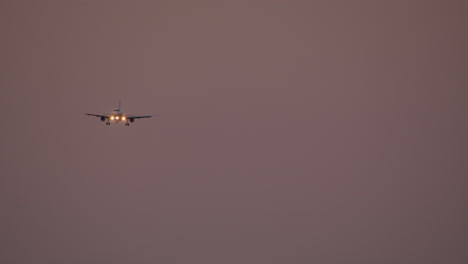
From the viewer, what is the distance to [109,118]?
500ft
